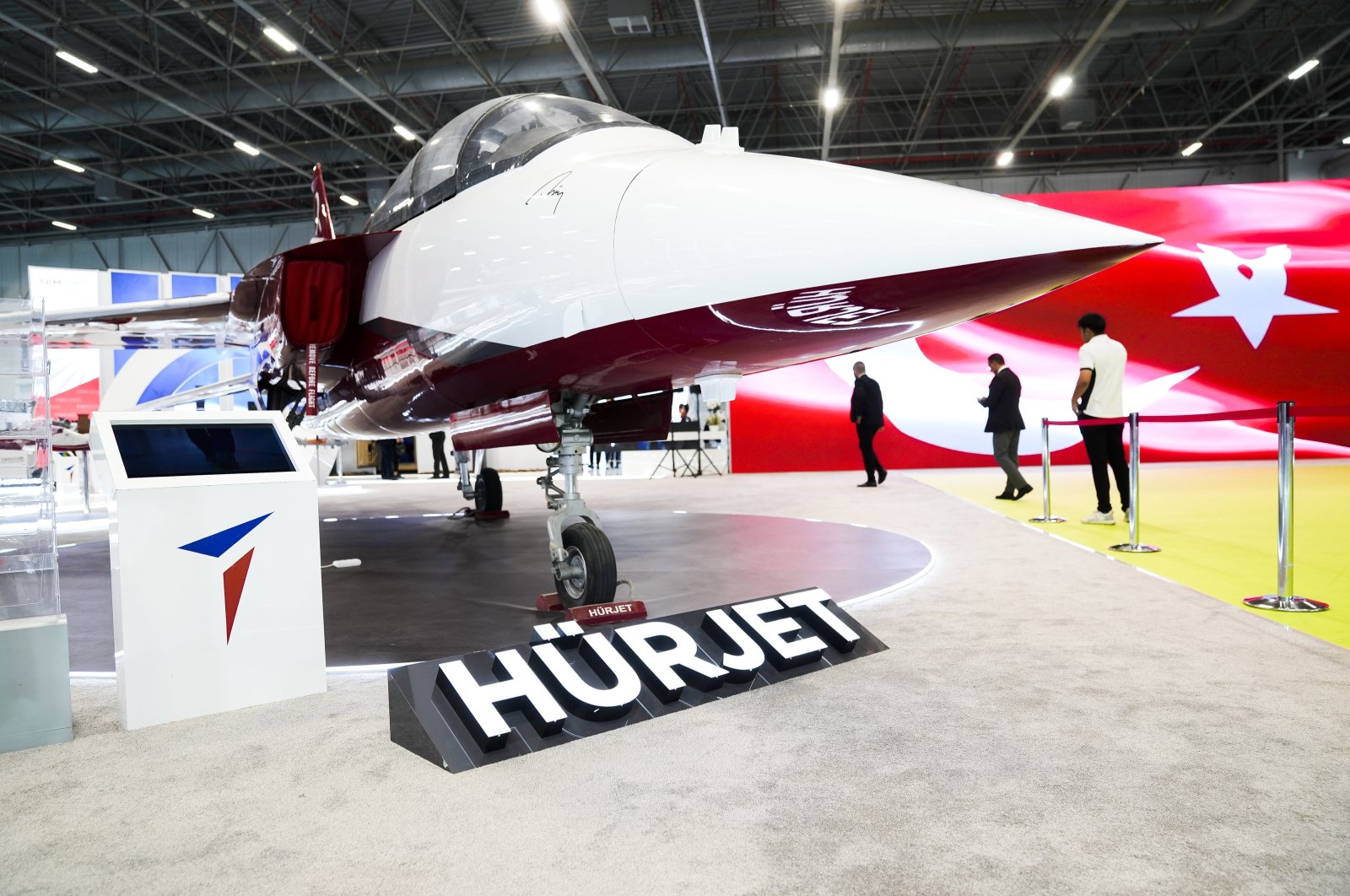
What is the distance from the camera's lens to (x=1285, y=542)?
4.05 m

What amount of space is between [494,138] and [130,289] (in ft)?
52.2

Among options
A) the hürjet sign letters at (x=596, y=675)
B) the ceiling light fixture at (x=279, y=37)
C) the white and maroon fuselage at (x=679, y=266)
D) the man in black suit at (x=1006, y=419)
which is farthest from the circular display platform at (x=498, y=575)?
the ceiling light fixture at (x=279, y=37)

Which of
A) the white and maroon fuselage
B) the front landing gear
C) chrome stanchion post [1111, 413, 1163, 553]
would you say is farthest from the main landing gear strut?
the front landing gear

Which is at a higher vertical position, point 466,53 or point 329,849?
point 466,53

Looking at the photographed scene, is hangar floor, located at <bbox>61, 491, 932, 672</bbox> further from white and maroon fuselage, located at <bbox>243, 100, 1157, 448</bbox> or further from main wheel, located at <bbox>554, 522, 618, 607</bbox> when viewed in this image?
white and maroon fuselage, located at <bbox>243, 100, 1157, 448</bbox>

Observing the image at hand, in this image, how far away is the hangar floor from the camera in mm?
3885

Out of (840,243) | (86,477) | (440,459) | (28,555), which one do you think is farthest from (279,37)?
(840,243)

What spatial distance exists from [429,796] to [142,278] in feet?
58.5

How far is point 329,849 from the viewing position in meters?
1.88

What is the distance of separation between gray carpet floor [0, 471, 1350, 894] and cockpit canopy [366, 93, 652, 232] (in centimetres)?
231

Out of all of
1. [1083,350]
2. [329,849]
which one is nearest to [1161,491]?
[1083,350]

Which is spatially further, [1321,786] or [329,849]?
[1321,786]

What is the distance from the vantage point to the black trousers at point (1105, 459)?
7.31 m

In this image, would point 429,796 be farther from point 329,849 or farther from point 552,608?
point 552,608
